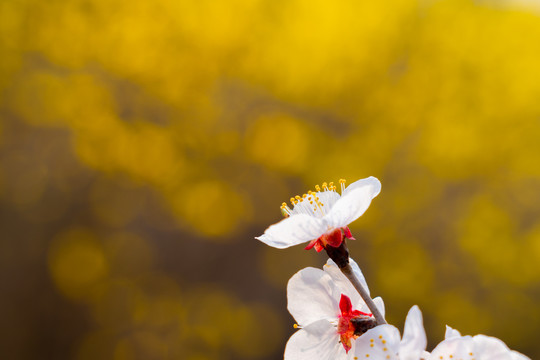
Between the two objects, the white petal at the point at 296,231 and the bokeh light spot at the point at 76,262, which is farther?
the bokeh light spot at the point at 76,262

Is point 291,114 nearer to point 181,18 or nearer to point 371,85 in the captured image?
point 371,85

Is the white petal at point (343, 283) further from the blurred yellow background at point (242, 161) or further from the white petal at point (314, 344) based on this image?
the blurred yellow background at point (242, 161)

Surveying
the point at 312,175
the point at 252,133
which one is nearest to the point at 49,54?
the point at 252,133

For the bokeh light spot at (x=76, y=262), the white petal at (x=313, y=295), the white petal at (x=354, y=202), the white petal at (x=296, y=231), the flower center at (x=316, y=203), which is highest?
the bokeh light spot at (x=76, y=262)

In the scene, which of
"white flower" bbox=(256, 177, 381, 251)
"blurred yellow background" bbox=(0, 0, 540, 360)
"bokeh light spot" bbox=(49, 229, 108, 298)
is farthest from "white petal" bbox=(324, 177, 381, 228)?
"bokeh light spot" bbox=(49, 229, 108, 298)

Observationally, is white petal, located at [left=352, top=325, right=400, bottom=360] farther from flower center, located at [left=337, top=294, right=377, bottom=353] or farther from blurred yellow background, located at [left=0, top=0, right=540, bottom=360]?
blurred yellow background, located at [left=0, top=0, right=540, bottom=360]

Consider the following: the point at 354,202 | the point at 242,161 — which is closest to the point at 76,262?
the point at 242,161

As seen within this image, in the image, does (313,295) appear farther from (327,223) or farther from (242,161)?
(242,161)

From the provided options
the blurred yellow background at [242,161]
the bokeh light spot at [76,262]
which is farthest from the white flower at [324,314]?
the bokeh light spot at [76,262]
